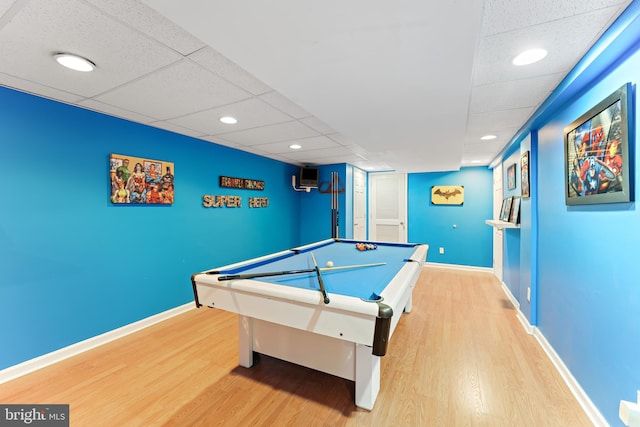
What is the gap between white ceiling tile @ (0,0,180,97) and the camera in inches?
44.8

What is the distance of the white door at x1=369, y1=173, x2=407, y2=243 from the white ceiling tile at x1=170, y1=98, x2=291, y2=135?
13.0ft

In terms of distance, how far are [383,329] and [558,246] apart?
5.97 ft

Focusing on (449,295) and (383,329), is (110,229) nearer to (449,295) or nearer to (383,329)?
(383,329)

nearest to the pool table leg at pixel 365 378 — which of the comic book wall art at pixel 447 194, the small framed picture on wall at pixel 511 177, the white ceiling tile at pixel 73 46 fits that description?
the white ceiling tile at pixel 73 46

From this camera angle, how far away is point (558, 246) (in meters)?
2.00

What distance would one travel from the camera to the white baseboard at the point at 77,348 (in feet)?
6.14

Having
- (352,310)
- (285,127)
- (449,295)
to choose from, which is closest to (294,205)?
(285,127)

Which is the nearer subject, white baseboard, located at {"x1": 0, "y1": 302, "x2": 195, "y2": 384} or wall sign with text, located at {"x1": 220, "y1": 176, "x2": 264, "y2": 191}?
white baseboard, located at {"x1": 0, "y1": 302, "x2": 195, "y2": 384}

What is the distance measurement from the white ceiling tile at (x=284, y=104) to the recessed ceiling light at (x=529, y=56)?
148 centimetres

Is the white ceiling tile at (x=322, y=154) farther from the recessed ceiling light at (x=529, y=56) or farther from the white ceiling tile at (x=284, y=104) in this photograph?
the recessed ceiling light at (x=529, y=56)

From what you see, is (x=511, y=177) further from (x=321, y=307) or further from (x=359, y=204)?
(x=321, y=307)

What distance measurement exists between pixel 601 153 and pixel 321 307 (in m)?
1.77

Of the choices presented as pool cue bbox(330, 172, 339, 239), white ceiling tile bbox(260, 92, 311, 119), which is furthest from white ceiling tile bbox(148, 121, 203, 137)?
pool cue bbox(330, 172, 339, 239)

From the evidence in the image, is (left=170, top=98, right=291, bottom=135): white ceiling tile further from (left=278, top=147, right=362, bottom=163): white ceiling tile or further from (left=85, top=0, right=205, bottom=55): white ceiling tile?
(left=278, top=147, right=362, bottom=163): white ceiling tile
